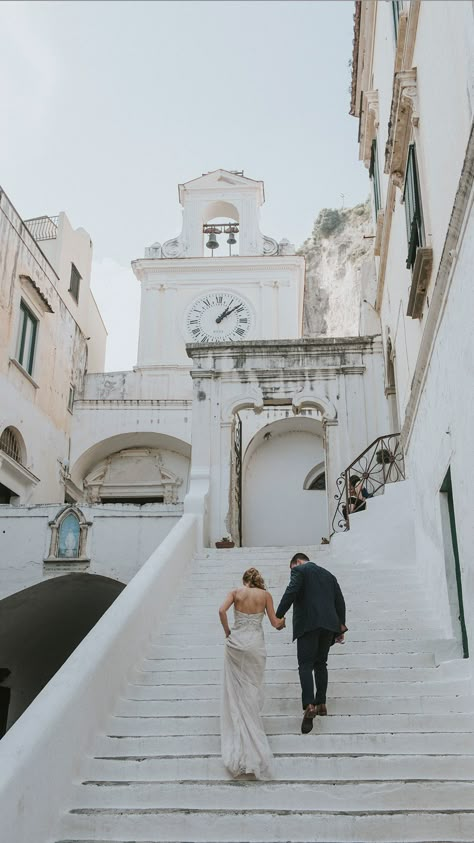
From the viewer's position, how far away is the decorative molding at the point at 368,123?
55.4 feet

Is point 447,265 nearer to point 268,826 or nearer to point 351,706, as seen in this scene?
point 351,706

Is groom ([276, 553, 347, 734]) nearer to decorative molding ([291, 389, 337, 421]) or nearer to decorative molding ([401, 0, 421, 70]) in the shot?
decorative molding ([401, 0, 421, 70])

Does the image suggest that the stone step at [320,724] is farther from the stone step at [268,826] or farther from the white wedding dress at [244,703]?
the stone step at [268,826]

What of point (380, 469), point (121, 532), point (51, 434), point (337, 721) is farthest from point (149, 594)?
point (51, 434)

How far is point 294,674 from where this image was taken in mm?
8141

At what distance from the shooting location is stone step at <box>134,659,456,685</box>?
793 centimetres

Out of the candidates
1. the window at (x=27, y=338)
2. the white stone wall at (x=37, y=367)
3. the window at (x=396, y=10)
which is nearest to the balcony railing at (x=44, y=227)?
the white stone wall at (x=37, y=367)

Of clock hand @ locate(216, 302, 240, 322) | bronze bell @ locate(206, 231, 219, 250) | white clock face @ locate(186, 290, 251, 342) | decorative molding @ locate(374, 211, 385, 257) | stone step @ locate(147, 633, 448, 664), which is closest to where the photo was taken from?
stone step @ locate(147, 633, 448, 664)

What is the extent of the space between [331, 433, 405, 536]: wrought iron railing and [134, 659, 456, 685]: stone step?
6.04m

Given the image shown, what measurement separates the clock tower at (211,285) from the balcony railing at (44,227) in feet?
9.01

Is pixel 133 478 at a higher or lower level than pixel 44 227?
lower

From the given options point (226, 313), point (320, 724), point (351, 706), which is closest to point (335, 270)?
point (226, 313)

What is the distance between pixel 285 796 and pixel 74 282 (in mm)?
20339

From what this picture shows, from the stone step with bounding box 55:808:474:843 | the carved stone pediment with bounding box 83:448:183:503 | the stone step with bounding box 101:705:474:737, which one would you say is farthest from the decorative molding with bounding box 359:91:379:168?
the stone step with bounding box 55:808:474:843
